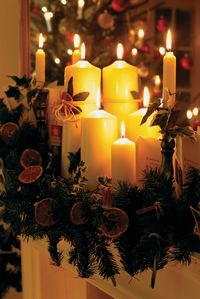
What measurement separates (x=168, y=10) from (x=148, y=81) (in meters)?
0.64

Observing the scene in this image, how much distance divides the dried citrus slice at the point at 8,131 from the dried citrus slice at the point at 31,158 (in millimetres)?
78

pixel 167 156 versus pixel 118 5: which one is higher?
pixel 118 5

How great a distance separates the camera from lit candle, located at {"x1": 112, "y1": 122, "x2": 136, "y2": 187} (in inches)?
35.8

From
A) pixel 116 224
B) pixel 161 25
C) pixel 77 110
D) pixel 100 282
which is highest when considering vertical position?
pixel 161 25

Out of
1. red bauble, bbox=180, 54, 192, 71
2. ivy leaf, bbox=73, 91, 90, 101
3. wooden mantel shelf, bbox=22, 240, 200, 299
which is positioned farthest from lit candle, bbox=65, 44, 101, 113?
red bauble, bbox=180, 54, 192, 71

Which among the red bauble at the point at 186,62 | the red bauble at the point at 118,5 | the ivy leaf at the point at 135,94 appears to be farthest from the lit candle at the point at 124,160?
the red bauble at the point at 186,62

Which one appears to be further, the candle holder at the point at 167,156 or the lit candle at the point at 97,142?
the lit candle at the point at 97,142

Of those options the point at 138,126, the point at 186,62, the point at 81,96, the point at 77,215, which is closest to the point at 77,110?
the point at 81,96

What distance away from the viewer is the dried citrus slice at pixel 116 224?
2.64 feet

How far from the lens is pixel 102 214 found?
0.84 meters

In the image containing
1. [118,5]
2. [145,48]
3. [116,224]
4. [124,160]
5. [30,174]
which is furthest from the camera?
[145,48]

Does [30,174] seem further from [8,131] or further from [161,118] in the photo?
[161,118]

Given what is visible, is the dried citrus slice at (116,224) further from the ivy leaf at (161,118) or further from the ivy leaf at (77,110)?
the ivy leaf at (77,110)

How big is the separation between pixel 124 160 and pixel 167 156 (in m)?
0.10
